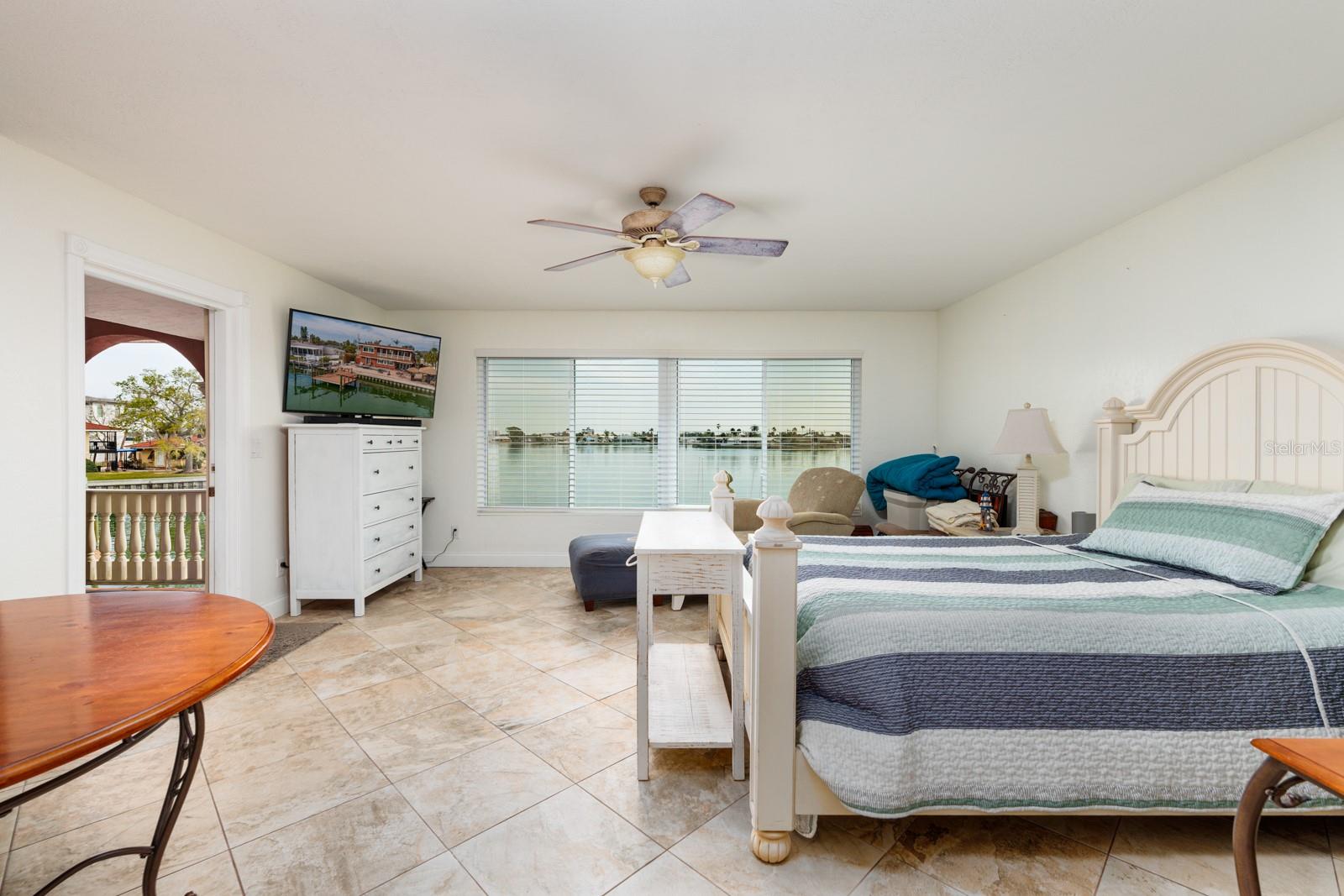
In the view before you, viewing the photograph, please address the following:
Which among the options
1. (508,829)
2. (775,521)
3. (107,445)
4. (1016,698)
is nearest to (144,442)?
(107,445)

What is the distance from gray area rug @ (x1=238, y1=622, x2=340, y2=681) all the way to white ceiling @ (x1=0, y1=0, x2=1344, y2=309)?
92.0 inches

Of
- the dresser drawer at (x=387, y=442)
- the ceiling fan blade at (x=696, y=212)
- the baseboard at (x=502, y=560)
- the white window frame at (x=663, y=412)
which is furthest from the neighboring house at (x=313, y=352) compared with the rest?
the ceiling fan blade at (x=696, y=212)

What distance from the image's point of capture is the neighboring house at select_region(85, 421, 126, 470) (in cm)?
501

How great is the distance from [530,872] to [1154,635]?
1806mm

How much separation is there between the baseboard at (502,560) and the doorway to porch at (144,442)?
1.72 metres

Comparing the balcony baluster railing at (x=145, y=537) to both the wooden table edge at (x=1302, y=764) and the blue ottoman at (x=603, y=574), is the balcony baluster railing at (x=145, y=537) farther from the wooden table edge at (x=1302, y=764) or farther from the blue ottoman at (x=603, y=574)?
the wooden table edge at (x=1302, y=764)

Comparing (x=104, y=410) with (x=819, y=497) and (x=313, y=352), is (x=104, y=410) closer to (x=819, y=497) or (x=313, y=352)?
(x=313, y=352)

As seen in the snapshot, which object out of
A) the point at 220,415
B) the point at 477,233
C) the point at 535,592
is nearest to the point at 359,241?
the point at 477,233

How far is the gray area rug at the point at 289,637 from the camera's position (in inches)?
114

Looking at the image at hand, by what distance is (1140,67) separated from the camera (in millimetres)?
1648

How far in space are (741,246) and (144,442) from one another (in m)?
5.94

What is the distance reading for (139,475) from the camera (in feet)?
16.1

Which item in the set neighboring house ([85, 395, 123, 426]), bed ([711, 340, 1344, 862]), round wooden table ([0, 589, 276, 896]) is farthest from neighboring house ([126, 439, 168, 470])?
bed ([711, 340, 1344, 862])

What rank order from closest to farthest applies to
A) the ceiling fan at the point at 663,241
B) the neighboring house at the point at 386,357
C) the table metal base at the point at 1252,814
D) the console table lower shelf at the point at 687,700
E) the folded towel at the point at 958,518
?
1. the table metal base at the point at 1252,814
2. the console table lower shelf at the point at 687,700
3. the ceiling fan at the point at 663,241
4. the folded towel at the point at 958,518
5. the neighboring house at the point at 386,357
